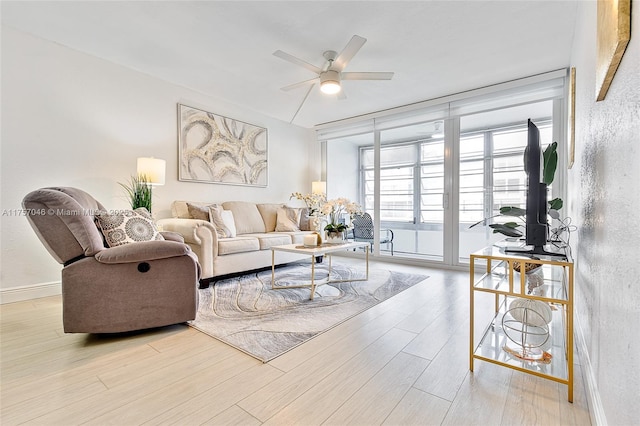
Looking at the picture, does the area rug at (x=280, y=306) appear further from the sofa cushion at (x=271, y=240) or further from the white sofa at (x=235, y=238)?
the sofa cushion at (x=271, y=240)

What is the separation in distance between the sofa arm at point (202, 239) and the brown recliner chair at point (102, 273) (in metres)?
1.00

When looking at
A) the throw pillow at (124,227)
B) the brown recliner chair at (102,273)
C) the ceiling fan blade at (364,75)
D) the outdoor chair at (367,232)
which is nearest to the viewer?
the brown recliner chair at (102,273)

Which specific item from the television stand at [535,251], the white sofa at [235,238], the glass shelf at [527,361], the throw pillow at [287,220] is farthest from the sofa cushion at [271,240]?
the television stand at [535,251]

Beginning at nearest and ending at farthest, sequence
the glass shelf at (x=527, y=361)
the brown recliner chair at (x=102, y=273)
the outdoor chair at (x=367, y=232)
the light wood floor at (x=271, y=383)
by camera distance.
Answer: the light wood floor at (x=271, y=383) < the glass shelf at (x=527, y=361) < the brown recliner chair at (x=102, y=273) < the outdoor chair at (x=367, y=232)

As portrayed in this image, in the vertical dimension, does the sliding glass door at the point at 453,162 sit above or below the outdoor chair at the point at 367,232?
above

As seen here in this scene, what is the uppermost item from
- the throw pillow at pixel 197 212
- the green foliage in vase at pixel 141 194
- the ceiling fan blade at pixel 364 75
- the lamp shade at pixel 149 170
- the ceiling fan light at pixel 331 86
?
the ceiling fan blade at pixel 364 75

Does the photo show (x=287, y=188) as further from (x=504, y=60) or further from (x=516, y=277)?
(x=516, y=277)

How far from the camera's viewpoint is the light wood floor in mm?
1158

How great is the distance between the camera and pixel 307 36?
2646 millimetres

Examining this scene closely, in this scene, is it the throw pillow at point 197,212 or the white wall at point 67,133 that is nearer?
the white wall at point 67,133

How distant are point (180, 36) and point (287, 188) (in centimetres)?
293

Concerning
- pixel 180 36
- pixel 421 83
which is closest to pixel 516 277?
pixel 421 83

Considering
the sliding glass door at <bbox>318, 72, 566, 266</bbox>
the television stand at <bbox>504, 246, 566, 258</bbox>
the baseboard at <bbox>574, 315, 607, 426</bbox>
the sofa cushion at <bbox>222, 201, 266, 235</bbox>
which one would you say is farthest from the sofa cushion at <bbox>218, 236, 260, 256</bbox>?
the baseboard at <bbox>574, 315, 607, 426</bbox>

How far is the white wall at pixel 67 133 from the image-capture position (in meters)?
2.62
